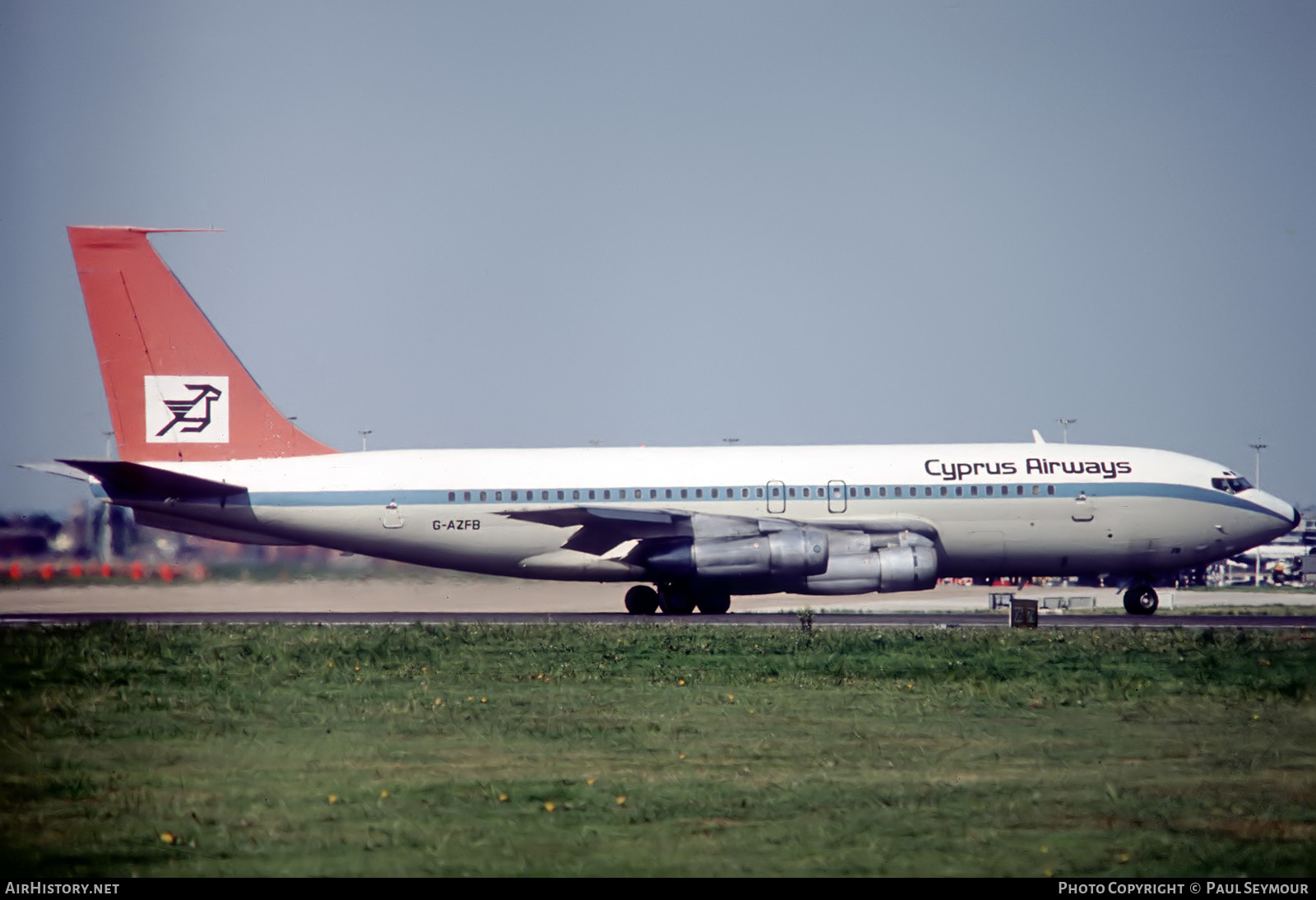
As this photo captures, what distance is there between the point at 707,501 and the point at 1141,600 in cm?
1111

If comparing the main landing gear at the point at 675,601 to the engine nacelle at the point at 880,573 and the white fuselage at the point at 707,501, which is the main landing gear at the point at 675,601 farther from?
the engine nacelle at the point at 880,573

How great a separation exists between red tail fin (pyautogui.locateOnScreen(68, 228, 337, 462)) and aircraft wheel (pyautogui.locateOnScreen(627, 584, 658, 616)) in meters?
8.73

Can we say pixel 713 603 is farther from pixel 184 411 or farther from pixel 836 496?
pixel 184 411

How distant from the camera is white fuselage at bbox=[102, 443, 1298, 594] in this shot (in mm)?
31750

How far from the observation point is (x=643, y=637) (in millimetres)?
23672

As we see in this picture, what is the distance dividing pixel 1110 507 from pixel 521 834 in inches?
1032

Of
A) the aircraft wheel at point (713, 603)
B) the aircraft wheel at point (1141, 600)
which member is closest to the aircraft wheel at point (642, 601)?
the aircraft wheel at point (713, 603)

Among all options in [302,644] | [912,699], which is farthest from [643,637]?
[912,699]

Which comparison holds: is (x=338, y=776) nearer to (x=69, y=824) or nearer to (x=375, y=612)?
(x=69, y=824)

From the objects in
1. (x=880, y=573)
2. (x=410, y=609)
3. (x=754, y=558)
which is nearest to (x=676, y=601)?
(x=754, y=558)

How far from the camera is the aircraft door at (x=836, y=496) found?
31938mm

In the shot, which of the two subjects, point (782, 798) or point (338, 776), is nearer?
point (782, 798)

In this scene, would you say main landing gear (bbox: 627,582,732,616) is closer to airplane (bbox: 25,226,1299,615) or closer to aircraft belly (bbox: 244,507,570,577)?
airplane (bbox: 25,226,1299,615)

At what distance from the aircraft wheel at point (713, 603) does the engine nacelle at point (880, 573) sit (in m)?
2.49
